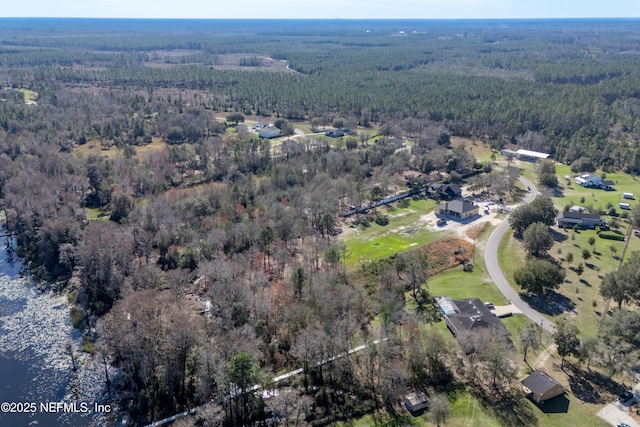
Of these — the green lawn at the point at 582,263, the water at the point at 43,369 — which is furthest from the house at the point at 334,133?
the water at the point at 43,369

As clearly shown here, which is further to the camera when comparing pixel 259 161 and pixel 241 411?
pixel 259 161

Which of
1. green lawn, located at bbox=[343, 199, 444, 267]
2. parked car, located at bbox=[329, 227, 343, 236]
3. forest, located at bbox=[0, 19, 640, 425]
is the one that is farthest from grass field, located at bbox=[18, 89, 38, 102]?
green lawn, located at bbox=[343, 199, 444, 267]

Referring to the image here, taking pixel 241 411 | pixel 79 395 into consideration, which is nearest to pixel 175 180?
pixel 79 395

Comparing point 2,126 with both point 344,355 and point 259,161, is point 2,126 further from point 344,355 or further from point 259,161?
point 344,355

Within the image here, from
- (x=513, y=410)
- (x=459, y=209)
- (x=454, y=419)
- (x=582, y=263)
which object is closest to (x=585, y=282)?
(x=582, y=263)

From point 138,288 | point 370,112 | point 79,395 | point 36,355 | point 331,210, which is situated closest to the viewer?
point 79,395

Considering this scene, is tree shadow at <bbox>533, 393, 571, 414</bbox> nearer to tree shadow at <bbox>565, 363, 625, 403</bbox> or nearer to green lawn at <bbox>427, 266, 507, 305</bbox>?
tree shadow at <bbox>565, 363, 625, 403</bbox>
